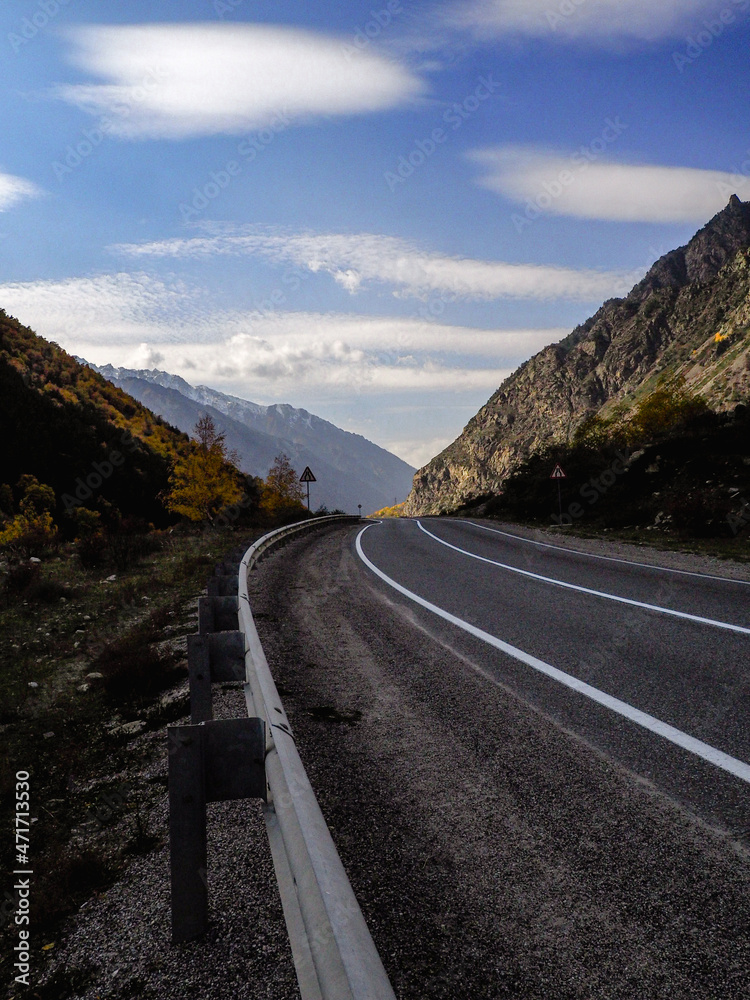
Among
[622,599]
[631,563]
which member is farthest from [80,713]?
[631,563]

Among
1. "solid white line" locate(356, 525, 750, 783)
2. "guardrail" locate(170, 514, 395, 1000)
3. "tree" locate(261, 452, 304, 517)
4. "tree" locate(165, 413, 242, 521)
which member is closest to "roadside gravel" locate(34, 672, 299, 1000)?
"guardrail" locate(170, 514, 395, 1000)

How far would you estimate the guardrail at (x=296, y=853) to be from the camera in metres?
1.39

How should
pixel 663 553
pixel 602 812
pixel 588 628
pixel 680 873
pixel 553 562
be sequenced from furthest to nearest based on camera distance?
1. pixel 663 553
2. pixel 553 562
3. pixel 588 628
4. pixel 602 812
5. pixel 680 873

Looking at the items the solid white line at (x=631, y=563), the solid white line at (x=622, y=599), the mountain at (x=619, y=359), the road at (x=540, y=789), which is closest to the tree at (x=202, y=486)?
the solid white line at (x=631, y=563)

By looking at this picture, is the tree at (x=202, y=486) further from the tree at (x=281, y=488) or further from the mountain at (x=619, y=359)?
the mountain at (x=619, y=359)

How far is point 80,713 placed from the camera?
5.23 meters

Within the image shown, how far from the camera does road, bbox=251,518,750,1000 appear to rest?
2.04 metres

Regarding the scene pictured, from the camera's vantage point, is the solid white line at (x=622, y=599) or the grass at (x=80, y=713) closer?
the grass at (x=80, y=713)

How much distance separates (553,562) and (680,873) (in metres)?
10.8

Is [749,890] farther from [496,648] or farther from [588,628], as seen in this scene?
[588,628]

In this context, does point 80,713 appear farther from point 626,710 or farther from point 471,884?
point 626,710

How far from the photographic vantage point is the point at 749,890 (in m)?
2.30

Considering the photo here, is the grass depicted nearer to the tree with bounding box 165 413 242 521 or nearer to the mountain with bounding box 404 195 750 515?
the tree with bounding box 165 413 242 521

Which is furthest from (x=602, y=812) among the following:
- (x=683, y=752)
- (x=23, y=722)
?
(x=23, y=722)
